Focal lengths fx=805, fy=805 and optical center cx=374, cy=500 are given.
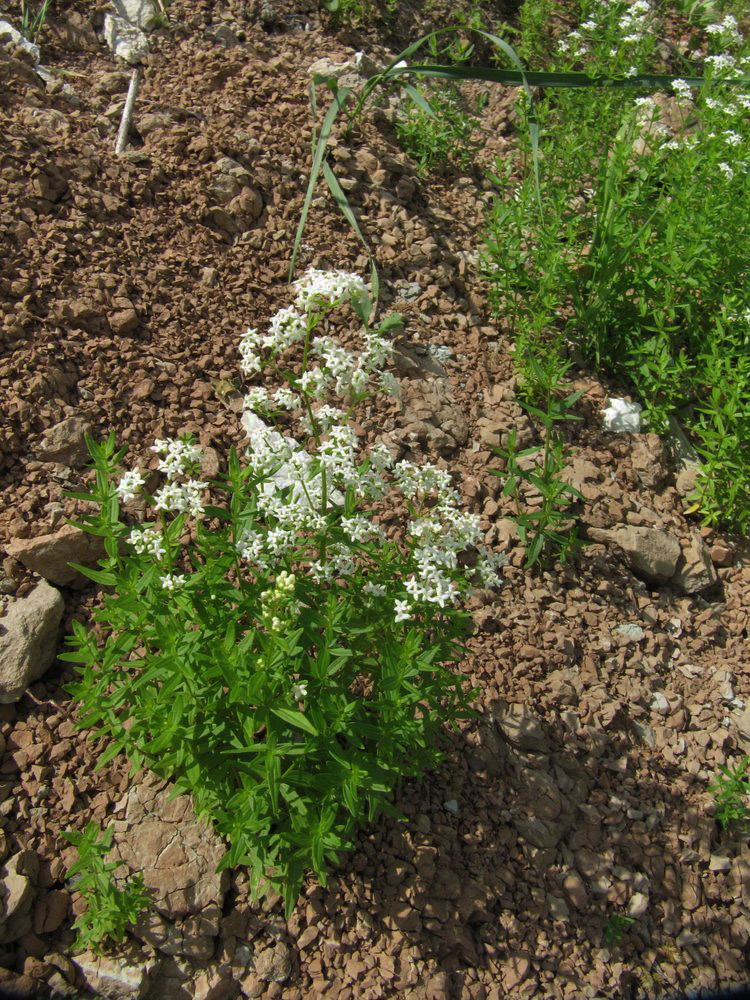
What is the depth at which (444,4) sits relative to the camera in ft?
23.1

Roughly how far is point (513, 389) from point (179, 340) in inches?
80.7

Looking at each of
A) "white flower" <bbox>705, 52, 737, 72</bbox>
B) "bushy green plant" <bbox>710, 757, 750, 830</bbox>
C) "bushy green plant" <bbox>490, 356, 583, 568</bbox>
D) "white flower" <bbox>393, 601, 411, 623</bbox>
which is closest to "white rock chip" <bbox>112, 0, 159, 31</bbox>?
"bushy green plant" <bbox>490, 356, 583, 568</bbox>

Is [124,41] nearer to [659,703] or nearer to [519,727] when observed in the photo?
[519,727]

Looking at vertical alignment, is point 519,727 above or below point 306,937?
above

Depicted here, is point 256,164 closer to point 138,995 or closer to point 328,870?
point 328,870

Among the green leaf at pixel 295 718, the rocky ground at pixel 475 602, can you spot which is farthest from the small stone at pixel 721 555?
the green leaf at pixel 295 718

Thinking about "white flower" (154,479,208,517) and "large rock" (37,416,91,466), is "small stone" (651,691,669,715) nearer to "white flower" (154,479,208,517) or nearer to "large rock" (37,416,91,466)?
"white flower" (154,479,208,517)

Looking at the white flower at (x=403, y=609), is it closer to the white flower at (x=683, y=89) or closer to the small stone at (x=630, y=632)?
the small stone at (x=630, y=632)

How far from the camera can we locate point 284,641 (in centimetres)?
273

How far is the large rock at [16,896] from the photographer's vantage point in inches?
118

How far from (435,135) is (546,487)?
9.76ft

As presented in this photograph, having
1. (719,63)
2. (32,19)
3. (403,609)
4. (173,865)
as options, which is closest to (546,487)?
(403,609)

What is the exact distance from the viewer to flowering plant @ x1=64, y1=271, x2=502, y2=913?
284 centimetres

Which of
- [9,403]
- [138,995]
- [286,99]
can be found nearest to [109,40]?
[286,99]
